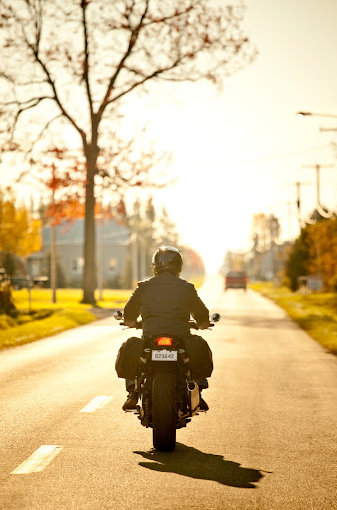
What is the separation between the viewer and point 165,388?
26.9 feet

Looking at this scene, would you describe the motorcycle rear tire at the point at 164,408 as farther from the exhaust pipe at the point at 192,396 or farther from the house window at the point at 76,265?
the house window at the point at 76,265

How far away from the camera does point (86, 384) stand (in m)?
13.7

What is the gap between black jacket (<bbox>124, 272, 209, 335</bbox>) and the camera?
8680 millimetres

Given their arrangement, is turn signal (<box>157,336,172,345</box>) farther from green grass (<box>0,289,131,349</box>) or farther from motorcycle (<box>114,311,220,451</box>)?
green grass (<box>0,289,131,349</box>)

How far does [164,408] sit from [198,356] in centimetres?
65

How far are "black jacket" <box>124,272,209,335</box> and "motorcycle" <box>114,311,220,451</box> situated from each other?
13 cm

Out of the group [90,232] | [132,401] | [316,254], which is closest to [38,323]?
[90,232]

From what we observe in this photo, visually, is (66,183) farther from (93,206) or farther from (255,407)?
(255,407)

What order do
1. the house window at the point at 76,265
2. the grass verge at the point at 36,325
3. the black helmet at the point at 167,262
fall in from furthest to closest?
the house window at the point at 76,265
the grass verge at the point at 36,325
the black helmet at the point at 167,262

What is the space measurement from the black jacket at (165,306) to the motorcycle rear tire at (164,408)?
0.46 meters

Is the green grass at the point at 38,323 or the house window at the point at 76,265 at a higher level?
the house window at the point at 76,265

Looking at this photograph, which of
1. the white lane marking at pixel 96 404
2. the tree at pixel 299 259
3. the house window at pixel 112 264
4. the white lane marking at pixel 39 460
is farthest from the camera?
the house window at pixel 112 264

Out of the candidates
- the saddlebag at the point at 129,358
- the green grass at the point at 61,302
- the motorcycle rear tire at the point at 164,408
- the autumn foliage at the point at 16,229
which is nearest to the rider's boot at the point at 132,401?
the saddlebag at the point at 129,358

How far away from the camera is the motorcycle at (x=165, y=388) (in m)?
8.20
